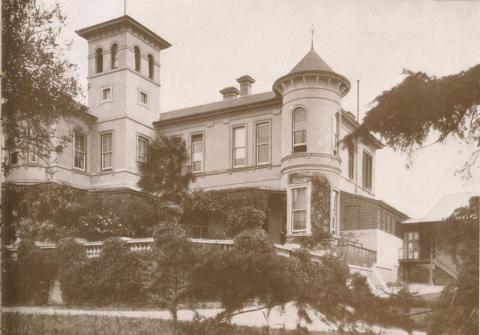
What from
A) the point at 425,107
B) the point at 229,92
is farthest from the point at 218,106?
the point at 425,107

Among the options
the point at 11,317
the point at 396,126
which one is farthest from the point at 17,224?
the point at 396,126

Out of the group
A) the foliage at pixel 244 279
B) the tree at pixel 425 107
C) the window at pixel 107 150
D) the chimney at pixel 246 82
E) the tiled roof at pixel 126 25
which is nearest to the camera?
the tree at pixel 425 107

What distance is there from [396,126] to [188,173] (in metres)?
2.01

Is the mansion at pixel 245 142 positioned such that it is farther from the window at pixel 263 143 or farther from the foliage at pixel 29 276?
the foliage at pixel 29 276

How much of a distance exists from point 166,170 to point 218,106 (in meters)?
0.72

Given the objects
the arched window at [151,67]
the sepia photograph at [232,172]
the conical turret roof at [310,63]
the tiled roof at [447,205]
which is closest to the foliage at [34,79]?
Result: the sepia photograph at [232,172]

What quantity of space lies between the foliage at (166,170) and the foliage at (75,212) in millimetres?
120

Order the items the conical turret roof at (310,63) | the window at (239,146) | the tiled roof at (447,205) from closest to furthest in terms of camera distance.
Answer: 1. the tiled roof at (447,205)
2. the conical turret roof at (310,63)
3. the window at (239,146)

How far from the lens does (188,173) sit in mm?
5109

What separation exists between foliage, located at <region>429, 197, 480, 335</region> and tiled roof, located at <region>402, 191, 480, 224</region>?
4 cm

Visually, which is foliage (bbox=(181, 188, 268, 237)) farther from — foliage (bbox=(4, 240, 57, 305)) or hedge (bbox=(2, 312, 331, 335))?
foliage (bbox=(4, 240, 57, 305))

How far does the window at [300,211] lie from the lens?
4.49 meters

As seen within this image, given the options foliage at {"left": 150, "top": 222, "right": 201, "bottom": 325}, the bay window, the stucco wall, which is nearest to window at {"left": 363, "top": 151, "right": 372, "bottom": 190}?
the stucco wall

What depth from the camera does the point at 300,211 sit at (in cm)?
452
